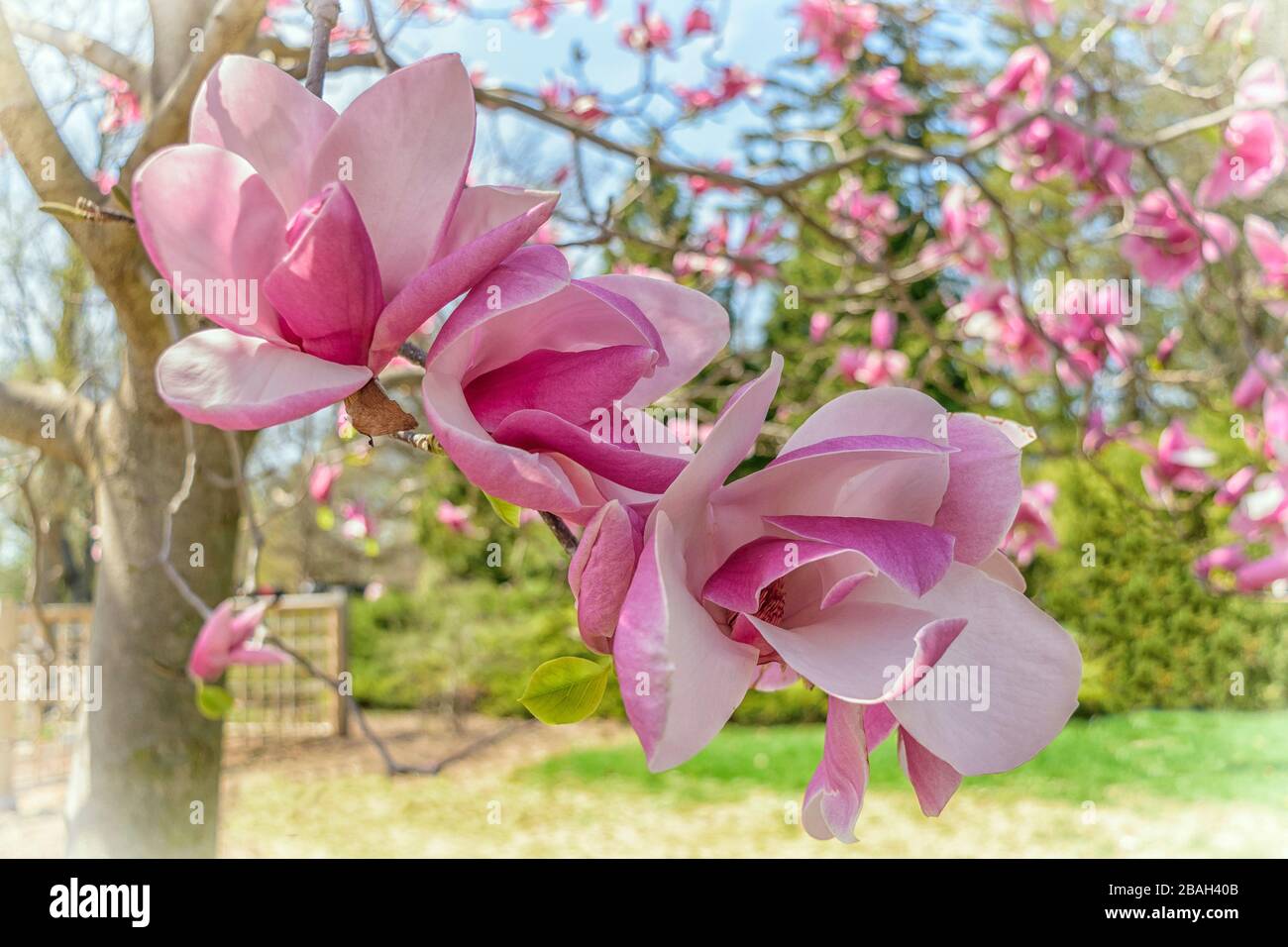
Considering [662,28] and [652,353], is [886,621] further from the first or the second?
[662,28]

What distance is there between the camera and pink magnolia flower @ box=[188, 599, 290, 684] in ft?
4.10

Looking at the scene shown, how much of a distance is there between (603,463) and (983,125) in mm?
2133

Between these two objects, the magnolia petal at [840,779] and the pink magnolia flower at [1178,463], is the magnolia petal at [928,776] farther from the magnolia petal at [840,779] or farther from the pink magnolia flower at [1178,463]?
the pink magnolia flower at [1178,463]

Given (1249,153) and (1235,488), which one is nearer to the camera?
(1249,153)

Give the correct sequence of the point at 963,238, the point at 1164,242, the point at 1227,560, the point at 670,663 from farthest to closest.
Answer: the point at 963,238
the point at 1227,560
the point at 1164,242
the point at 670,663

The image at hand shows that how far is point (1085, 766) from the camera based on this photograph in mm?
5074

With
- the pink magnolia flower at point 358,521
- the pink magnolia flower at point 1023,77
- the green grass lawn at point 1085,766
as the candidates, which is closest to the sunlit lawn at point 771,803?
the green grass lawn at point 1085,766

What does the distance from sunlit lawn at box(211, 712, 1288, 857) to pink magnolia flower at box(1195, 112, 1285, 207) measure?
9.05 feet

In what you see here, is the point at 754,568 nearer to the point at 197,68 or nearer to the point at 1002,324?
the point at 197,68

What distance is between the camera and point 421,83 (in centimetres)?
36

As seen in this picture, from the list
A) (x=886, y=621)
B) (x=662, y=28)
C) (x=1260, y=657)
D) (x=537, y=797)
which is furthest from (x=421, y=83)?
(x=1260, y=657)

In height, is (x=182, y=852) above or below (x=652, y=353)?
below

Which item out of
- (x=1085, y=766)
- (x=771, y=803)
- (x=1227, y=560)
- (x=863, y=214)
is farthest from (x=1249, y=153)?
(x=1085, y=766)

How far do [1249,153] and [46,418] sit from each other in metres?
1.94
